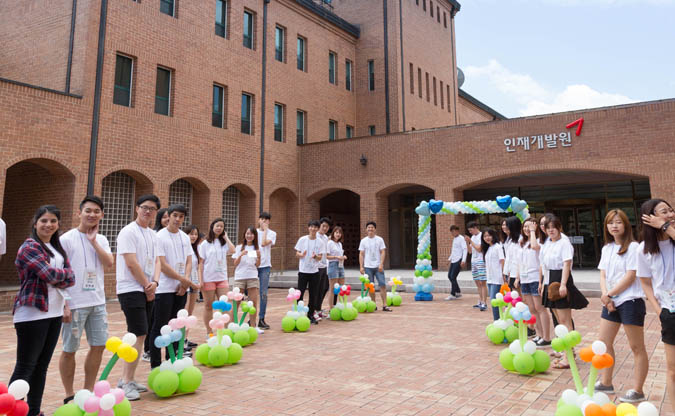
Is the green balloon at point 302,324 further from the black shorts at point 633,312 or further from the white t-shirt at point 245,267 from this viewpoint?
the black shorts at point 633,312

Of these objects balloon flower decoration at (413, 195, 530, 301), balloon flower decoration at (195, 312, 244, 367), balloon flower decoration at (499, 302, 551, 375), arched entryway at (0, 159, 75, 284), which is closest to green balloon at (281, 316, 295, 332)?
balloon flower decoration at (195, 312, 244, 367)

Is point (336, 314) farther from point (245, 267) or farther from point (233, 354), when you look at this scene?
point (233, 354)

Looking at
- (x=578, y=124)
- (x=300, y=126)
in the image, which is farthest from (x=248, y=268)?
(x=300, y=126)

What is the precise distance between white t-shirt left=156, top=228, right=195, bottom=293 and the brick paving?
3.52 feet

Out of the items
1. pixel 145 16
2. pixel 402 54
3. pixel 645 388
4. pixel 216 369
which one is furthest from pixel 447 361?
pixel 402 54

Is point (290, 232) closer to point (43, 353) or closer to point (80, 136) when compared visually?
point (80, 136)

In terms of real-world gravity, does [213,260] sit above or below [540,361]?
above

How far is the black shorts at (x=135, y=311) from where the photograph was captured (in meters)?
4.41

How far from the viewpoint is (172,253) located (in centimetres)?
531

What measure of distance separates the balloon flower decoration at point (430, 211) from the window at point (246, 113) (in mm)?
8495

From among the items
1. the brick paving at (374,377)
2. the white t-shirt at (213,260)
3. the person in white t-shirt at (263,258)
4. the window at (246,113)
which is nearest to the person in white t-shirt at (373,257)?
the brick paving at (374,377)

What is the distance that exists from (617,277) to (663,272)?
0.66 m

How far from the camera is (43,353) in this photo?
3635 millimetres

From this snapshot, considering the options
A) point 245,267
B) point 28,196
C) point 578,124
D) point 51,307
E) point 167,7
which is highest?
point 167,7
